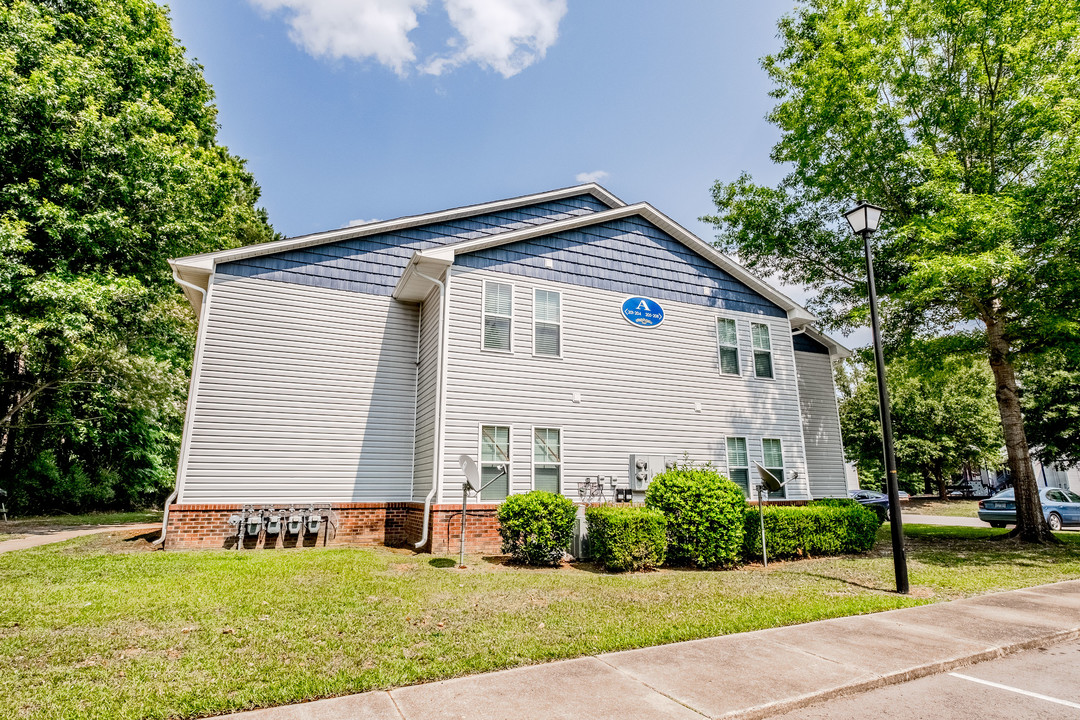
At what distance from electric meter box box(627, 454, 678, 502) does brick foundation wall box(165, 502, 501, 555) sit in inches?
127

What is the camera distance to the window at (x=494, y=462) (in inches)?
445

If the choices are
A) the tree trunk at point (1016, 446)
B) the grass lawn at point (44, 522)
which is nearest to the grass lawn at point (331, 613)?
the tree trunk at point (1016, 446)

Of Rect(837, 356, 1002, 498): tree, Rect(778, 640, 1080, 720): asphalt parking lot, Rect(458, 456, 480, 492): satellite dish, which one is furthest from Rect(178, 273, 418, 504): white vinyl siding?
Rect(837, 356, 1002, 498): tree

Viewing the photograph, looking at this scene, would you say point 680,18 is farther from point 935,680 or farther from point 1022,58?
point 935,680

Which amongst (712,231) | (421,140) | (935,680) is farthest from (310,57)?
(935,680)

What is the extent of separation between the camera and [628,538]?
9078mm

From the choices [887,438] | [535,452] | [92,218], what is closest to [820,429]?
[887,438]

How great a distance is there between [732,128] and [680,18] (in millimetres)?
3085

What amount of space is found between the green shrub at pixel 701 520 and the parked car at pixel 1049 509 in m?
13.9

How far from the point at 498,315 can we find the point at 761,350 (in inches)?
300

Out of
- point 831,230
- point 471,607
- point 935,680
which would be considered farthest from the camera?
point 831,230

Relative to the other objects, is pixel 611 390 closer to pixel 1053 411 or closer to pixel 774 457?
pixel 774 457

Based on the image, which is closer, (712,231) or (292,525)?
(292,525)

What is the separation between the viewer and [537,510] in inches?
375
